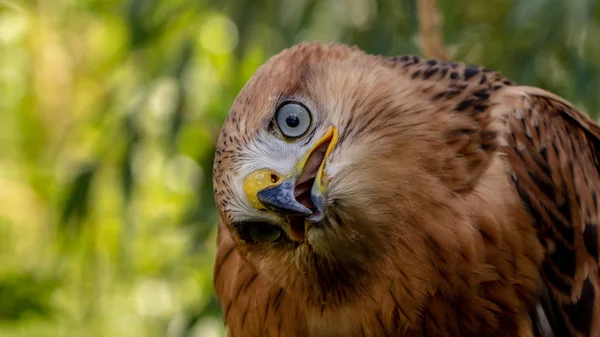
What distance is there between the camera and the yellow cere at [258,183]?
1.50 metres

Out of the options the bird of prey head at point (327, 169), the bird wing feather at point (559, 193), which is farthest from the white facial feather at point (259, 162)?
the bird wing feather at point (559, 193)

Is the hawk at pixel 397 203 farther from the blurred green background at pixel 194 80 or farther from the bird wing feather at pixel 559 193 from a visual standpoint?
the blurred green background at pixel 194 80

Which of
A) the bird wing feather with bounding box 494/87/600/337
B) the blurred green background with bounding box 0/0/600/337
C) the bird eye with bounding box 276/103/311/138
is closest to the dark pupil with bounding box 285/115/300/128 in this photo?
the bird eye with bounding box 276/103/311/138

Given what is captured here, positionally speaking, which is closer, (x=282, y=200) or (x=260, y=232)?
(x=282, y=200)

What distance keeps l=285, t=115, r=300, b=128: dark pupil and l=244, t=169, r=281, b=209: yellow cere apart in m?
0.12

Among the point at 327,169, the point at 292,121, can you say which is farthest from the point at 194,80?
the point at 327,169

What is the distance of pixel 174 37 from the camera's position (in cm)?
316

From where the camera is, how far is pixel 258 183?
59.2 inches

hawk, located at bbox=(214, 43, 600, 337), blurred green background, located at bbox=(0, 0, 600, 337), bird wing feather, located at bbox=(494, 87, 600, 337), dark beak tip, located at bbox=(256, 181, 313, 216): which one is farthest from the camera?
blurred green background, located at bbox=(0, 0, 600, 337)

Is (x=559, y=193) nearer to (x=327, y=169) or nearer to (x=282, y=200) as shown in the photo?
(x=327, y=169)

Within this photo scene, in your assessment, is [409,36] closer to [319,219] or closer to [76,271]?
[319,219]

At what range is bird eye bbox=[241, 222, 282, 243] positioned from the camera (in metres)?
1.56

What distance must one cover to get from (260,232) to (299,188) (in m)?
0.12

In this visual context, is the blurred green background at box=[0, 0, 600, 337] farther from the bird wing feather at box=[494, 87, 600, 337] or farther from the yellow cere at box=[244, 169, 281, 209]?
the yellow cere at box=[244, 169, 281, 209]
